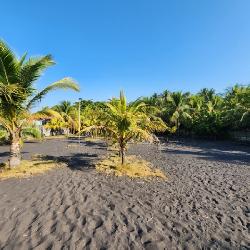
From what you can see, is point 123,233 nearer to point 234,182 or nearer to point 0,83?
point 234,182

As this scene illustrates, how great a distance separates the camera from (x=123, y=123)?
11125mm

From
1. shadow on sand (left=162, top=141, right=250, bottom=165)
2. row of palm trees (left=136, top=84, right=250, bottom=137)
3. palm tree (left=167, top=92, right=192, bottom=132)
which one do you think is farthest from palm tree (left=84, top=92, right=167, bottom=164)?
palm tree (left=167, top=92, right=192, bottom=132)


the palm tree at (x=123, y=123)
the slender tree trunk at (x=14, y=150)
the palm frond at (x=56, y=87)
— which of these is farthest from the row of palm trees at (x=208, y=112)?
the slender tree trunk at (x=14, y=150)

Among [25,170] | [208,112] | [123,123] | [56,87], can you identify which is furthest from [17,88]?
[208,112]

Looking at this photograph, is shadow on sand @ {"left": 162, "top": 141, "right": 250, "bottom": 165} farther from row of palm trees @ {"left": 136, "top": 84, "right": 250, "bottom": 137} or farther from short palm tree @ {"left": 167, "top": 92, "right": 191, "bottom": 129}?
short palm tree @ {"left": 167, "top": 92, "right": 191, "bottom": 129}

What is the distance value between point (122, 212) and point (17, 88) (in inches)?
236

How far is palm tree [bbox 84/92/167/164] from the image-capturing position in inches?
432

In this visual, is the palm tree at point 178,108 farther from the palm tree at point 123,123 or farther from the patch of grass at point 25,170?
the patch of grass at point 25,170

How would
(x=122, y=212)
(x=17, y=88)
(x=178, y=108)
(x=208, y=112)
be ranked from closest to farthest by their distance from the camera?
(x=122, y=212) → (x=17, y=88) → (x=208, y=112) → (x=178, y=108)

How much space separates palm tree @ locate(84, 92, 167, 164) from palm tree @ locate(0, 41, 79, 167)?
1753mm

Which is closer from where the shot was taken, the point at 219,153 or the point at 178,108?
the point at 219,153

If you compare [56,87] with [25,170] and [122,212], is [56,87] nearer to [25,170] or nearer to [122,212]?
[25,170]

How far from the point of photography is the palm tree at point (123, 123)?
432 inches

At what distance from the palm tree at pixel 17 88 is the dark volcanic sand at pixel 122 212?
7.82ft
